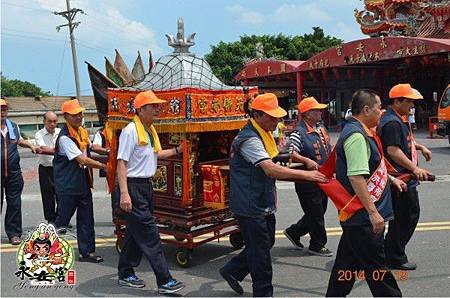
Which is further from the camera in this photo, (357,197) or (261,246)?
(261,246)

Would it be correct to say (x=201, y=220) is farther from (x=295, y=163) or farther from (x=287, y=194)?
(x=287, y=194)

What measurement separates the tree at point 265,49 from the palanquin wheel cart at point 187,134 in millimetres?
34299

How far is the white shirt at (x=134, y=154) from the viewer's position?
443 centimetres

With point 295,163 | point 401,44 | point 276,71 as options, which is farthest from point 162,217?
point 276,71

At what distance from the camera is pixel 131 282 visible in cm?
472

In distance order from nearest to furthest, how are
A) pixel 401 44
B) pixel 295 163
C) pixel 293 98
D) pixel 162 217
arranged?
pixel 295 163 → pixel 162 217 → pixel 401 44 → pixel 293 98

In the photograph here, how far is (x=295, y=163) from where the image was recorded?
5141 millimetres

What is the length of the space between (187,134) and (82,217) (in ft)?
4.92

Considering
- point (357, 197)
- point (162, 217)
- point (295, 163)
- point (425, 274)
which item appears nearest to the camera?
point (357, 197)

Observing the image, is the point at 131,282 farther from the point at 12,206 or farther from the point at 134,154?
the point at 12,206

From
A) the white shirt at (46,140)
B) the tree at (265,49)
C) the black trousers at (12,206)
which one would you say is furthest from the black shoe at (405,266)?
the tree at (265,49)

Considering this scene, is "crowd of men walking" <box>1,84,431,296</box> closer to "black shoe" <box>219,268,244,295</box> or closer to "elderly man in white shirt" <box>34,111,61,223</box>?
Result: "black shoe" <box>219,268,244,295</box>

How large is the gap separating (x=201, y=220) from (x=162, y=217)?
0.44m
